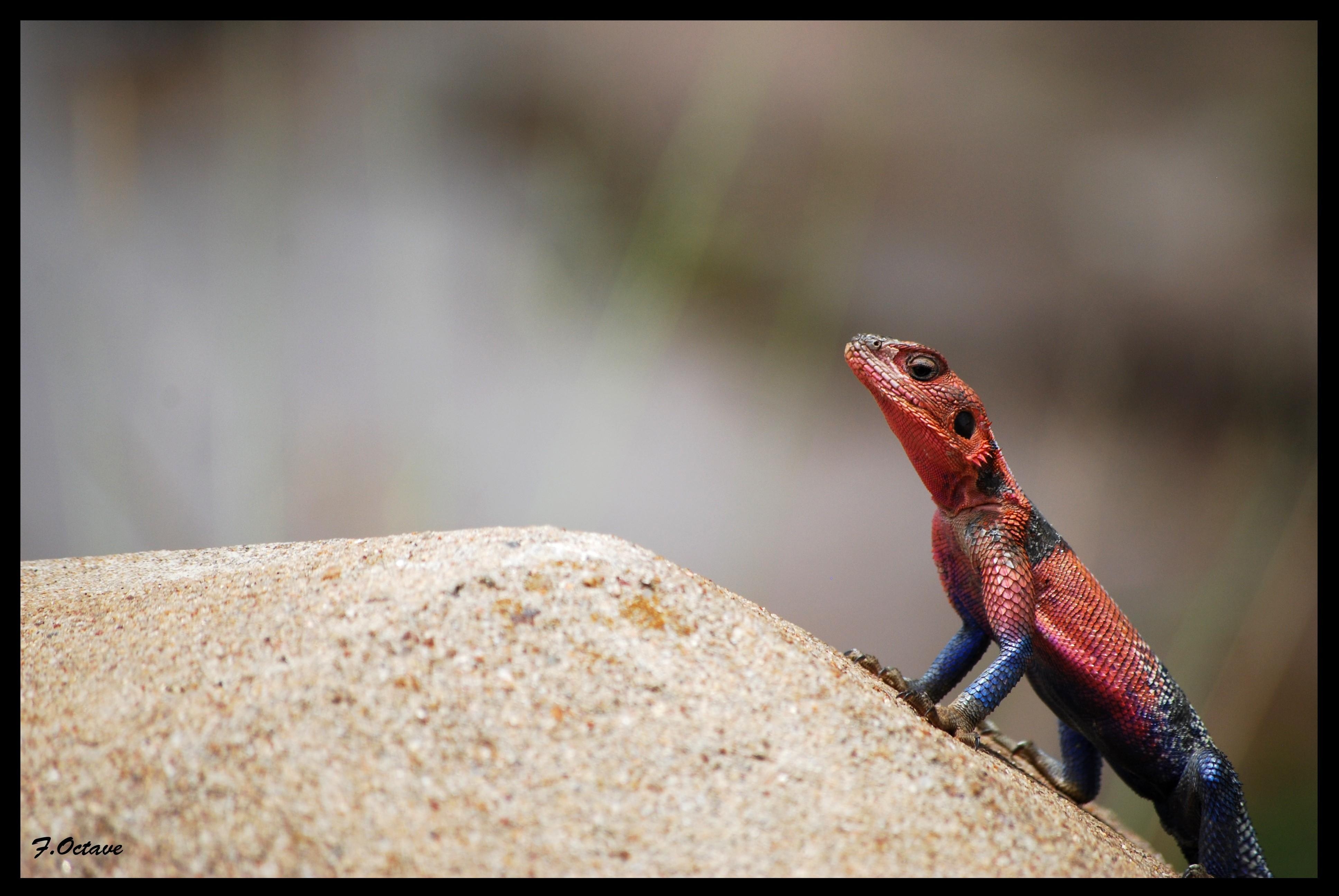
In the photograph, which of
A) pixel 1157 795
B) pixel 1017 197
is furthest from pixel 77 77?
pixel 1157 795

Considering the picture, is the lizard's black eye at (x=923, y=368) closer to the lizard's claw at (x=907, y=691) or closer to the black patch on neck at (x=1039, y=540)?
the black patch on neck at (x=1039, y=540)

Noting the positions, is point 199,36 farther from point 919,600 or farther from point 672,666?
point 919,600

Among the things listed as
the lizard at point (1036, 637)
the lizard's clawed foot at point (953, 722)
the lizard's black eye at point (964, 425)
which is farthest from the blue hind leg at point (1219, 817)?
the lizard's black eye at point (964, 425)

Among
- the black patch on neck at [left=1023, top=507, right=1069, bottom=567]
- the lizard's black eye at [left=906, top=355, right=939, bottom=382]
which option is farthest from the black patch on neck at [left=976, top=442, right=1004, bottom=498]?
the lizard's black eye at [left=906, top=355, right=939, bottom=382]

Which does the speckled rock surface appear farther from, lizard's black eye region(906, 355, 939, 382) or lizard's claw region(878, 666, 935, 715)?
lizard's black eye region(906, 355, 939, 382)

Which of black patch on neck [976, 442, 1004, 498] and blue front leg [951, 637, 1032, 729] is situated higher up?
black patch on neck [976, 442, 1004, 498]
